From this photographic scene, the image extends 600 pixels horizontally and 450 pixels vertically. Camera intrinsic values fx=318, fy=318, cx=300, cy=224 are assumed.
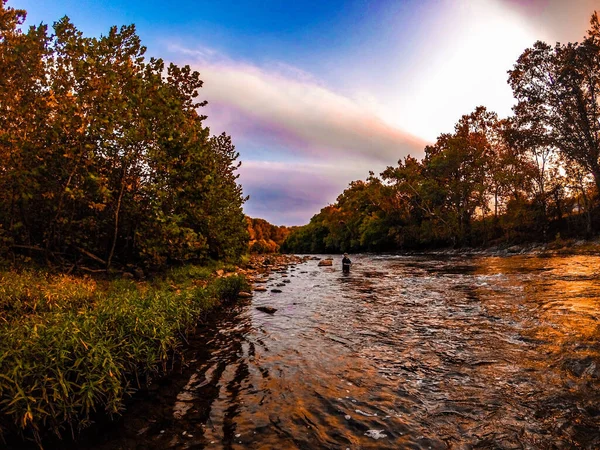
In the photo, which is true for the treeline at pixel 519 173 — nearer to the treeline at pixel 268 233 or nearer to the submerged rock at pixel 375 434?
the submerged rock at pixel 375 434

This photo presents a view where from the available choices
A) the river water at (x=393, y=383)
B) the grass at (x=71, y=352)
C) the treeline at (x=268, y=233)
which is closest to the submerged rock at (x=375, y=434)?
the river water at (x=393, y=383)

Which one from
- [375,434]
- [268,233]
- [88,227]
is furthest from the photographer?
[268,233]

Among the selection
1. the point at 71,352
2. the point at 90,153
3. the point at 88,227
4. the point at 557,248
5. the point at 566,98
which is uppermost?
the point at 566,98

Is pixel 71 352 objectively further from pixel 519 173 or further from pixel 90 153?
pixel 519 173

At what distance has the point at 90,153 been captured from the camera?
12703mm

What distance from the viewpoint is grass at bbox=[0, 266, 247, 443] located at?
14.8 feet

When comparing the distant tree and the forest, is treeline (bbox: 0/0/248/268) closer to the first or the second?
the forest

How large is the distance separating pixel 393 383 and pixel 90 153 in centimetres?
1348

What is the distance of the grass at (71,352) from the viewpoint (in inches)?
177

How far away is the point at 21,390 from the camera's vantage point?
429cm

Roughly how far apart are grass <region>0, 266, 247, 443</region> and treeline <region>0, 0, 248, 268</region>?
15.5 ft

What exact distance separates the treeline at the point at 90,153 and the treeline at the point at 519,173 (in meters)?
39.8

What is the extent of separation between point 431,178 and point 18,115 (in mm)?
61978

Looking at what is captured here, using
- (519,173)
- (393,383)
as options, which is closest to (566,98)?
(519,173)
